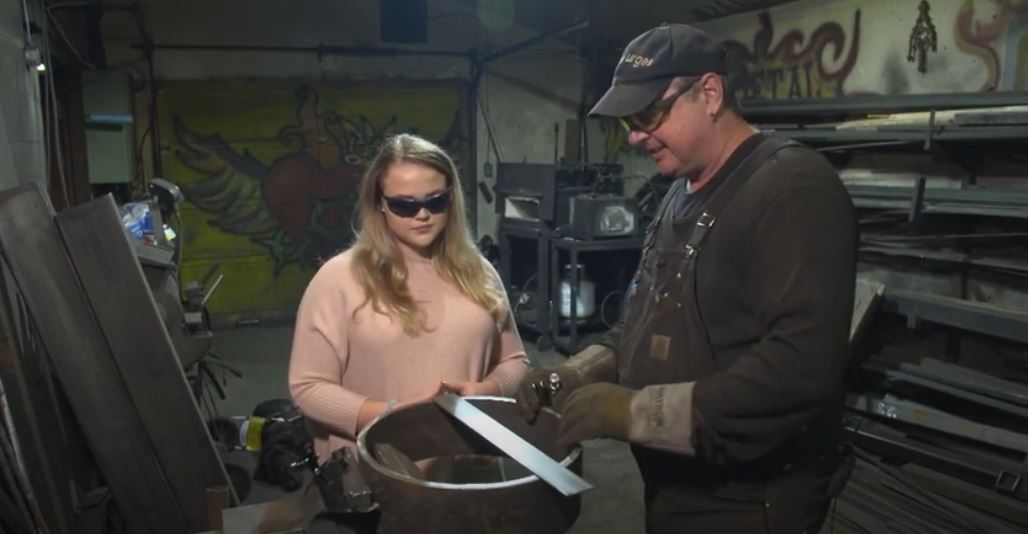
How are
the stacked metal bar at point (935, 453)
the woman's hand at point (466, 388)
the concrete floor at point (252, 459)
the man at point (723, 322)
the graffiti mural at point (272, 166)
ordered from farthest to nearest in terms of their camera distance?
the graffiti mural at point (272, 166) → the concrete floor at point (252, 459) → the stacked metal bar at point (935, 453) → the woman's hand at point (466, 388) → the man at point (723, 322)

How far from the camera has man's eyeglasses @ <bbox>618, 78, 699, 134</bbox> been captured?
134cm

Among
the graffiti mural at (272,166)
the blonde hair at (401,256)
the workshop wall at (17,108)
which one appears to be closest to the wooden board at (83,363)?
the workshop wall at (17,108)

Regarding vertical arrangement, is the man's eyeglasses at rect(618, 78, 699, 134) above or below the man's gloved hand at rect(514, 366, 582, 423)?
above

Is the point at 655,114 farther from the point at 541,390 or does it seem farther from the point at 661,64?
the point at 541,390

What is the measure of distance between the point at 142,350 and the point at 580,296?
355 cm

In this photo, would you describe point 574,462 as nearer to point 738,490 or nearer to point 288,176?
point 738,490

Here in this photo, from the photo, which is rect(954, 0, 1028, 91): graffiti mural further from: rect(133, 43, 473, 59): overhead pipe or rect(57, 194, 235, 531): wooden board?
rect(133, 43, 473, 59): overhead pipe

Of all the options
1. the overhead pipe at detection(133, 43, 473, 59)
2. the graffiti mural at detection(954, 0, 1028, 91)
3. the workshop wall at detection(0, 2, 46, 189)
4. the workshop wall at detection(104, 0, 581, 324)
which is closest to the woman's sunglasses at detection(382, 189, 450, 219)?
the workshop wall at detection(0, 2, 46, 189)

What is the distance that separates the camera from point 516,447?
120cm

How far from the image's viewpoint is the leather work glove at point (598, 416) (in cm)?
126

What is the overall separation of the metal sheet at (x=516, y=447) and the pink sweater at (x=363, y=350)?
0.29 meters

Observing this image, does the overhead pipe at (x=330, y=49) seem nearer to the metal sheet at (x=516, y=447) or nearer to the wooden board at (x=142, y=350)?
the wooden board at (x=142, y=350)

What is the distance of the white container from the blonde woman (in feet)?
12.0

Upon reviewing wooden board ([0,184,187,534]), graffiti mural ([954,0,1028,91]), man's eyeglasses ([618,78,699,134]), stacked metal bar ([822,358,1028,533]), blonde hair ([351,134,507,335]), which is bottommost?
stacked metal bar ([822,358,1028,533])
